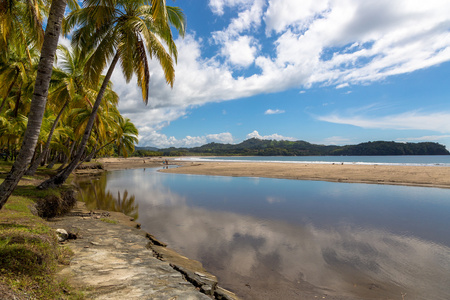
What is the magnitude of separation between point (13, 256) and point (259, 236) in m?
7.36

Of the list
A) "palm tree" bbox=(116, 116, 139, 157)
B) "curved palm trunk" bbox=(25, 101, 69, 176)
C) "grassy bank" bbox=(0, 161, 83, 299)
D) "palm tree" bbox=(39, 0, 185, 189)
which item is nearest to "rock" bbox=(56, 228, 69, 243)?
"grassy bank" bbox=(0, 161, 83, 299)

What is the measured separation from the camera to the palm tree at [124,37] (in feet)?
34.9

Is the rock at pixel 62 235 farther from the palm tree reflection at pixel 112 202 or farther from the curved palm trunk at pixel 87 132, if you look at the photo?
the curved palm trunk at pixel 87 132

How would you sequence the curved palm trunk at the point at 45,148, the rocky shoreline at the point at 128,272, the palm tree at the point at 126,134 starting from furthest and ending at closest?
the palm tree at the point at 126,134 < the curved palm trunk at the point at 45,148 < the rocky shoreline at the point at 128,272

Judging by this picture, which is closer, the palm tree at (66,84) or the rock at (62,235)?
the rock at (62,235)

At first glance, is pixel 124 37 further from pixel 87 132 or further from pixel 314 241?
pixel 314 241

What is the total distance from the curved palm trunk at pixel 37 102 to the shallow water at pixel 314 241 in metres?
5.02

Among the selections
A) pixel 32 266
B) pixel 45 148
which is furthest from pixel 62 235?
pixel 45 148

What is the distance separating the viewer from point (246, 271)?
623 cm

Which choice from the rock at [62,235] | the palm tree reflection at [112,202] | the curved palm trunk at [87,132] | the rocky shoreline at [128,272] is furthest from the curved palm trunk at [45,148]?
the rock at [62,235]

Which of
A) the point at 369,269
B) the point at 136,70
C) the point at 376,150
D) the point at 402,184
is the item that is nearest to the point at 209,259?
the point at 369,269

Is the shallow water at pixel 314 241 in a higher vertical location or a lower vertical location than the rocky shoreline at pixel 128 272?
lower

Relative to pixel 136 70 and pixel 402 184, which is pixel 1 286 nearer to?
pixel 136 70

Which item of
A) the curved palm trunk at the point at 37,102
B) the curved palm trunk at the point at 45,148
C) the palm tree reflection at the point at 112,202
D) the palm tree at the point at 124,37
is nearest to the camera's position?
the curved palm trunk at the point at 37,102
